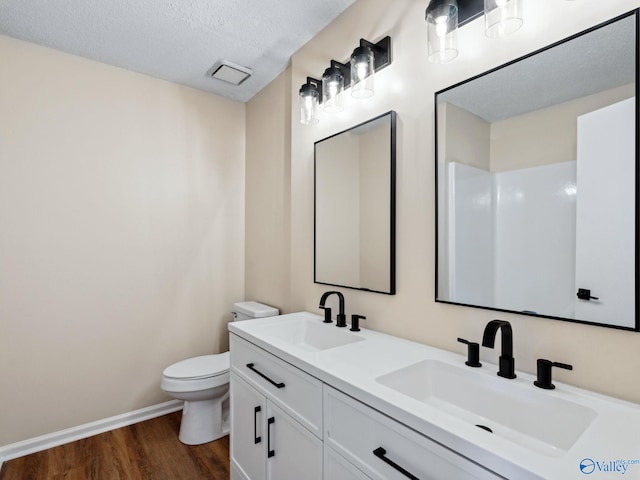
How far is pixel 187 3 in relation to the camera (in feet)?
5.86

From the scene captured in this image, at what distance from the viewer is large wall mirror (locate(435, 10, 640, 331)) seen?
956 mm

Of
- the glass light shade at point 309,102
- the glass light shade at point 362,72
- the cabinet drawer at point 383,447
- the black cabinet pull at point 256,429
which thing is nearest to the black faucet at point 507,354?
the cabinet drawer at point 383,447

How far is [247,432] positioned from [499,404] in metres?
1.14

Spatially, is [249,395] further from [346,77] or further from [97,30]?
[97,30]

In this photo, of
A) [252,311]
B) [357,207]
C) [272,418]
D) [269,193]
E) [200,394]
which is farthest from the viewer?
[269,193]

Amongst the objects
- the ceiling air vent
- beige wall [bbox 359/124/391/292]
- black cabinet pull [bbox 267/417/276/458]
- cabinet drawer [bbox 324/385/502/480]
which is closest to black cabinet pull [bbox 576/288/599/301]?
cabinet drawer [bbox 324/385/502/480]

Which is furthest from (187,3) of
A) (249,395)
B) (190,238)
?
(249,395)

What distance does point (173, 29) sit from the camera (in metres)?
2.01

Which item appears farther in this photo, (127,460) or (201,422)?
(201,422)

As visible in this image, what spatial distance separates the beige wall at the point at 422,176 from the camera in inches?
39.5

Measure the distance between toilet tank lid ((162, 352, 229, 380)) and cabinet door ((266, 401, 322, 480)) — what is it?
869 mm

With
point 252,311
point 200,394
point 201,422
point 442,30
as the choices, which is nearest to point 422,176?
point 442,30

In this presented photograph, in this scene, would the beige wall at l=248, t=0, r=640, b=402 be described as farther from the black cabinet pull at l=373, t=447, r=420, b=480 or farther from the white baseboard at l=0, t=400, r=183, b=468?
the white baseboard at l=0, t=400, r=183, b=468

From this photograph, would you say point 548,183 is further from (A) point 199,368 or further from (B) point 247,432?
(A) point 199,368
